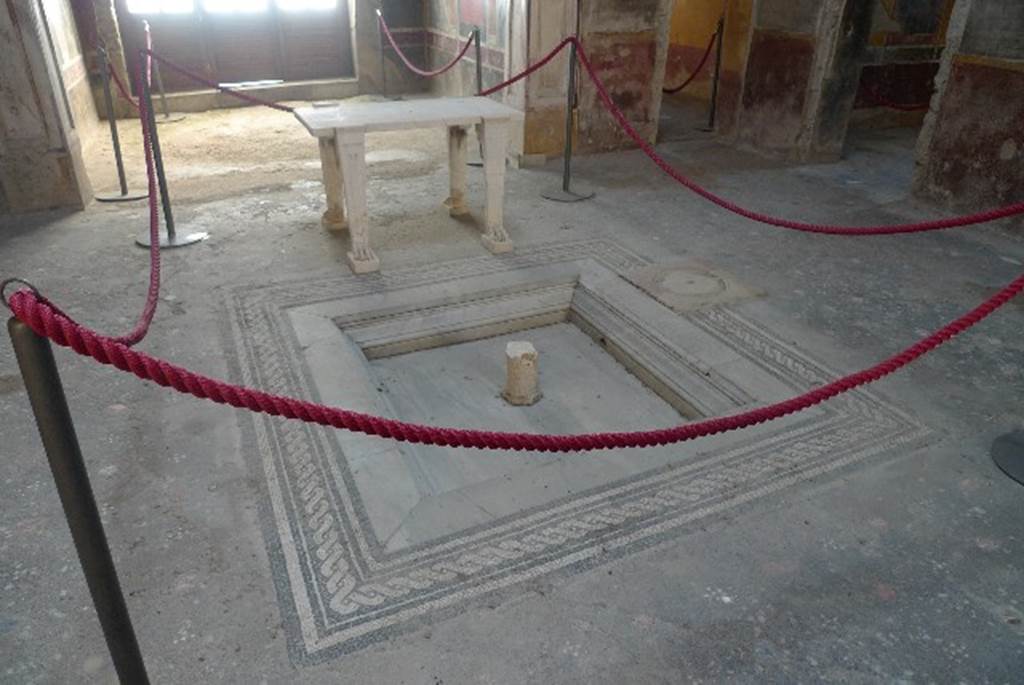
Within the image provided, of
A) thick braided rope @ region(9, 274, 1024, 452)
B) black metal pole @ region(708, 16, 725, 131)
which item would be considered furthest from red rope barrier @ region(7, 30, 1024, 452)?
black metal pole @ region(708, 16, 725, 131)

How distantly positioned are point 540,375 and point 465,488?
54.6 inches

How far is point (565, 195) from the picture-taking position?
566cm

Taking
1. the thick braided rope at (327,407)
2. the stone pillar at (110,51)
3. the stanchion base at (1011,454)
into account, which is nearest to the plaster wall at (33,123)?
the stone pillar at (110,51)

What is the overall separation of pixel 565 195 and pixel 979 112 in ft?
9.36

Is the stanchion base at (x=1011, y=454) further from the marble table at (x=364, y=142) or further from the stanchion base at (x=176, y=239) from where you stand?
the stanchion base at (x=176, y=239)

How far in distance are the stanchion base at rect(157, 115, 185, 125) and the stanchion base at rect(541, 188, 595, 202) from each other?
16.2 ft

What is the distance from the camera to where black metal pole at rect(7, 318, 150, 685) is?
127 centimetres

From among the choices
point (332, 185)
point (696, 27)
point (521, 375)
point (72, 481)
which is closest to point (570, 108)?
point (332, 185)

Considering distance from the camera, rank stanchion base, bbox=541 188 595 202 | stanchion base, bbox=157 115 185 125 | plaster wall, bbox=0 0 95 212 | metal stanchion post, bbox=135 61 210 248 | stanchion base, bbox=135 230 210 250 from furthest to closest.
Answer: stanchion base, bbox=157 115 185 125, stanchion base, bbox=541 188 595 202, plaster wall, bbox=0 0 95 212, stanchion base, bbox=135 230 210 250, metal stanchion post, bbox=135 61 210 248

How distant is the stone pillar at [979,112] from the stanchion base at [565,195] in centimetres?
247

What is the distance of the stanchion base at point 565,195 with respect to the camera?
5570mm

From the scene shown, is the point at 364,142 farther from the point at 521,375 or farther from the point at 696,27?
the point at 696,27

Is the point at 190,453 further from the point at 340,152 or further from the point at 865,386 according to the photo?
the point at 865,386

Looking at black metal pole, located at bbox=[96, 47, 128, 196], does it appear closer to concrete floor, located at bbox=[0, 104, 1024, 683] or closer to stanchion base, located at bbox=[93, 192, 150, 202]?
stanchion base, located at bbox=[93, 192, 150, 202]
